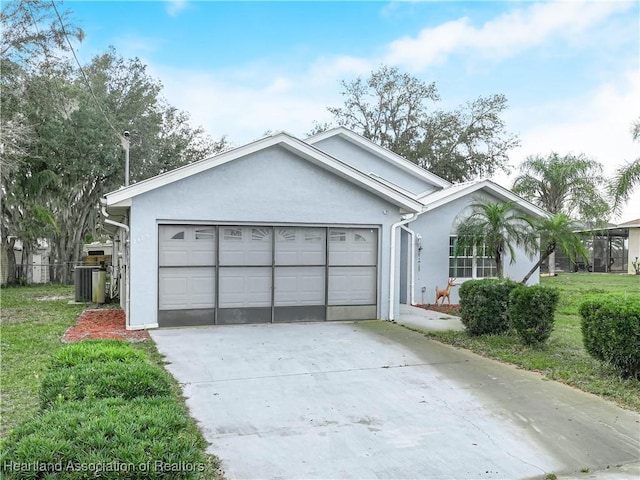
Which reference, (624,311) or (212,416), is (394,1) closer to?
(624,311)

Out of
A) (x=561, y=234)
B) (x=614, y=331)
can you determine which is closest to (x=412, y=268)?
(x=561, y=234)

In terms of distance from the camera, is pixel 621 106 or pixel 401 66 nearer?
pixel 621 106

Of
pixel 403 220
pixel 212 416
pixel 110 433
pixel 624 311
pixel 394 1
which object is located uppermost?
pixel 394 1

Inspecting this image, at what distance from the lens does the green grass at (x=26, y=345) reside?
494cm

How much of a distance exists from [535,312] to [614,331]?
1922 millimetres

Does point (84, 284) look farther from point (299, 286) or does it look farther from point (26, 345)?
point (299, 286)

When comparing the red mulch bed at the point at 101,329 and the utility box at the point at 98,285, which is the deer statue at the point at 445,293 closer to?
the red mulch bed at the point at 101,329

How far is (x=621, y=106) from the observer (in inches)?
471

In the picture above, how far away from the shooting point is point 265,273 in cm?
1027

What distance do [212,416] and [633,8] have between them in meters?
9.94

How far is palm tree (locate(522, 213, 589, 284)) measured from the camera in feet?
42.8

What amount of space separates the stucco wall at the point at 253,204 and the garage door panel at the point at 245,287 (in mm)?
1050

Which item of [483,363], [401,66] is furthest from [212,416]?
[401,66]

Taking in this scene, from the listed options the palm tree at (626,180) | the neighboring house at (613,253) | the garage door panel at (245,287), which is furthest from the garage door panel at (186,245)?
the neighboring house at (613,253)
